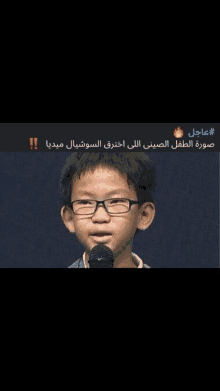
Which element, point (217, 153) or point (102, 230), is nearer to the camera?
point (102, 230)

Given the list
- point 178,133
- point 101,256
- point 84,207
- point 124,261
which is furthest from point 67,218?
point 178,133

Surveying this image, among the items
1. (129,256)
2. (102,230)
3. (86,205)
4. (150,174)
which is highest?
(150,174)

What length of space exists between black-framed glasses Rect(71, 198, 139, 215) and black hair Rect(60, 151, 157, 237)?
0.13m

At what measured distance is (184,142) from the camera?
3.90m

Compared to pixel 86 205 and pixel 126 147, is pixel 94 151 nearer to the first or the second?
pixel 126 147

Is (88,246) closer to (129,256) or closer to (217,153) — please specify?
(129,256)

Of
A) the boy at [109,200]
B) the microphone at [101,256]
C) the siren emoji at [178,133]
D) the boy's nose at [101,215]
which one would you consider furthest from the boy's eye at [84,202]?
the siren emoji at [178,133]

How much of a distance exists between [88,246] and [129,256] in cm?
41

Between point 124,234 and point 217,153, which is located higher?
point 217,153

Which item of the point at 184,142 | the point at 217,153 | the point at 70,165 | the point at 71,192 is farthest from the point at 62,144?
the point at 217,153

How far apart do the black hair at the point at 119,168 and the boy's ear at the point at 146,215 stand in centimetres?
5

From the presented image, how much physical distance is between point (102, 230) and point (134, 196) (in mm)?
454

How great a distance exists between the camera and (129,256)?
3.77 metres

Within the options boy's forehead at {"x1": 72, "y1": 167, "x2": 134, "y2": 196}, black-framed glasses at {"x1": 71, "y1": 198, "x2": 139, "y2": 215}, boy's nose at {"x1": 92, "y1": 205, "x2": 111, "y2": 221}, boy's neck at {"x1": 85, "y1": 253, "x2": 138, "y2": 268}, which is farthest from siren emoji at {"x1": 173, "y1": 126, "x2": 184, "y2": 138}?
boy's neck at {"x1": 85, "y1": 253, "x2": 138, "y2": 268}
